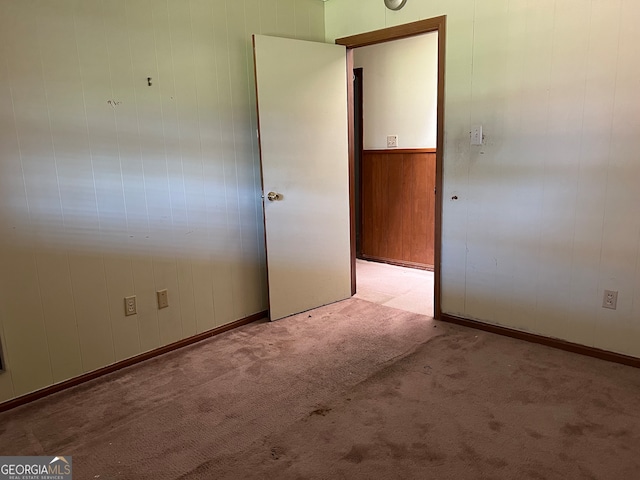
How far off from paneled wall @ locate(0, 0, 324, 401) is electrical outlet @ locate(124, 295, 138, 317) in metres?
0.04

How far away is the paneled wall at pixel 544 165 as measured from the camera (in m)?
2.52

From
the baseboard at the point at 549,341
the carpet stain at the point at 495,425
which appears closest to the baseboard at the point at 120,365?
the baseboard at the point at 549,341

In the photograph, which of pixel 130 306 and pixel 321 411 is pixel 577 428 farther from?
pixel 130 306

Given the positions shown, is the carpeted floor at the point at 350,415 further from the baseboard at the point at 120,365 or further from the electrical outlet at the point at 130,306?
the electrical outlet at the point at 130,306

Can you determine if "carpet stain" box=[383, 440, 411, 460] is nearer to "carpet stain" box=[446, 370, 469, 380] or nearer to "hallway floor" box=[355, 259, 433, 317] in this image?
"carpet stain" box=[446, 370, 469, 380]

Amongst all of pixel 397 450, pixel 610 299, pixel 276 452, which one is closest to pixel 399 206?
pixel 610 299

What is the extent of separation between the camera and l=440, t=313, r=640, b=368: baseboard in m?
2.66

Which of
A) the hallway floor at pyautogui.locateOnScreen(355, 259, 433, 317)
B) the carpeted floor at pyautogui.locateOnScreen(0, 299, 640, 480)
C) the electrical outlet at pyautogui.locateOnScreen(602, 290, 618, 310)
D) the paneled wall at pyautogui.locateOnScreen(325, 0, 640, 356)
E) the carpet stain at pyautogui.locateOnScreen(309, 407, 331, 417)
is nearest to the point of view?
the carpeted floor at pyautogui.locateOnScreen(0, 299, 640, 480)

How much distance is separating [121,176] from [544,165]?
7.85ft

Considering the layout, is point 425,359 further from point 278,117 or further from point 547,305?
point 278,117

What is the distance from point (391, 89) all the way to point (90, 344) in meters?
3.61

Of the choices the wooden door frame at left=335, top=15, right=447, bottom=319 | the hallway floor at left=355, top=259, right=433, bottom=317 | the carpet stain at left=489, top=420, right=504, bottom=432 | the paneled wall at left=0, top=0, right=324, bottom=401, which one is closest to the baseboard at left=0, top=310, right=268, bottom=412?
the paneled wall at left=0, top=0, right=324, bottom=401

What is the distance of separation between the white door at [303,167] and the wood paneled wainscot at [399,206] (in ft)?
4.05

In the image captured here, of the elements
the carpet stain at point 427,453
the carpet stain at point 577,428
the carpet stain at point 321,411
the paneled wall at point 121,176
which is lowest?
the carpet stain at point 427,453
